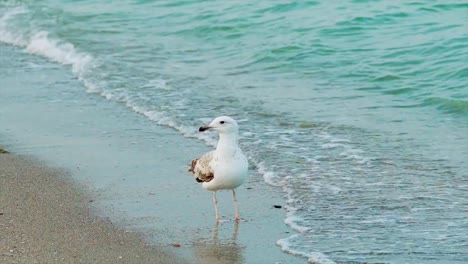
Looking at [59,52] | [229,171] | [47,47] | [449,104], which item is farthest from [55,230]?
[47,47]

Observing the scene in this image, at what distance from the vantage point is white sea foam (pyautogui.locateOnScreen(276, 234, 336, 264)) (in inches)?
250

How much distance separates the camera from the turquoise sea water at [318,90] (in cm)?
726

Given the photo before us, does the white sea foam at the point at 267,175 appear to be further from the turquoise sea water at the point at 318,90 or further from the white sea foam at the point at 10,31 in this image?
the white sea foam at the point at 10,31

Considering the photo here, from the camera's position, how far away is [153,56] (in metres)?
14.6

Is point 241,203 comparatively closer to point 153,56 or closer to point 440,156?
point 440,156

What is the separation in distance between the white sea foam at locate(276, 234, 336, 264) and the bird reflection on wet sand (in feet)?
0.89

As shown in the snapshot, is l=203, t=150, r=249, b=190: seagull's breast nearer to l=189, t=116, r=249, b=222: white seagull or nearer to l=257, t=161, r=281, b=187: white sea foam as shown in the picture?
l=189, t=116, r=249, b=222: white seagull

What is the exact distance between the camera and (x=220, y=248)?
6.72 m

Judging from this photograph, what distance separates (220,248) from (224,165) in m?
0.72

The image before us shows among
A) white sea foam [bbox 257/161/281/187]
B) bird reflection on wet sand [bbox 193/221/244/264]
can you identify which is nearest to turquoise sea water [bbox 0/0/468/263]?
white sea foam [bbox 257/161/281/187]

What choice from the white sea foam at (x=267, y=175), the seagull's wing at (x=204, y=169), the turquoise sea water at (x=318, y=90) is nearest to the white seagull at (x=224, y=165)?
the seagull's wing at (x=204, y=169)

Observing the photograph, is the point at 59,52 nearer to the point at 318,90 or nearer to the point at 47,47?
the point at 47,47

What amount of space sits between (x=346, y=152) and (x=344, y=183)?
1.00 meters

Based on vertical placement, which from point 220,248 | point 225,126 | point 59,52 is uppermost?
point 225,126
